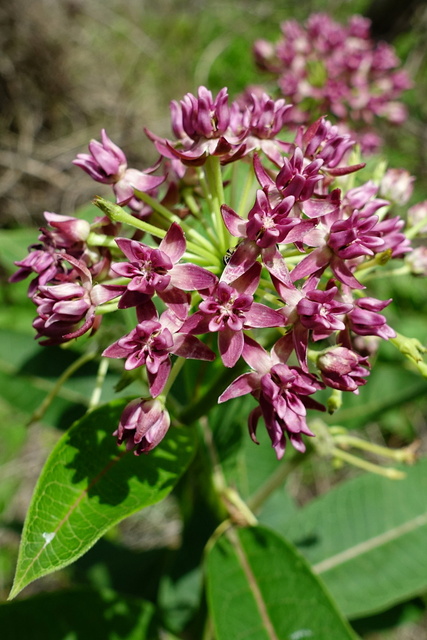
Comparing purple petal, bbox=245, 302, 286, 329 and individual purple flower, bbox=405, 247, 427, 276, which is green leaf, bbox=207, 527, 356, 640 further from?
individual purple flower, bbox=405, 247, 427, 276

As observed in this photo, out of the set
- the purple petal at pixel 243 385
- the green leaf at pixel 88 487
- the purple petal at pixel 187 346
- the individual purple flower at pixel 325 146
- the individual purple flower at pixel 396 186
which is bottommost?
the green leaf at pixel 88 487

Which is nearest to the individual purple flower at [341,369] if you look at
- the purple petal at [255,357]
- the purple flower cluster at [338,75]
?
the purple petal at [255,357]

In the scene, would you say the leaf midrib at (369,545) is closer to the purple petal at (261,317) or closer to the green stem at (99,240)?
the purple petal at (261,317)

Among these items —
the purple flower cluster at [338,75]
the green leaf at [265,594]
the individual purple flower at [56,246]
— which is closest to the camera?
the individual purple flower at [56,246]

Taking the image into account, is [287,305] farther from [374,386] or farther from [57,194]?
[57,194]

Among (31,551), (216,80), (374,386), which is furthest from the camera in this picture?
(216,80)

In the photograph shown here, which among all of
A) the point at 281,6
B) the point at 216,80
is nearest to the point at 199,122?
the point at 216,80

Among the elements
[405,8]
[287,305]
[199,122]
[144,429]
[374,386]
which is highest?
[405,8]

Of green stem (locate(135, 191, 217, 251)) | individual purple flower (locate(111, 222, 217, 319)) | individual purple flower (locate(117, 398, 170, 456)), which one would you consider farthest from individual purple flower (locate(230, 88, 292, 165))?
individual purple flower (locate(117, 398, 170, 456))
